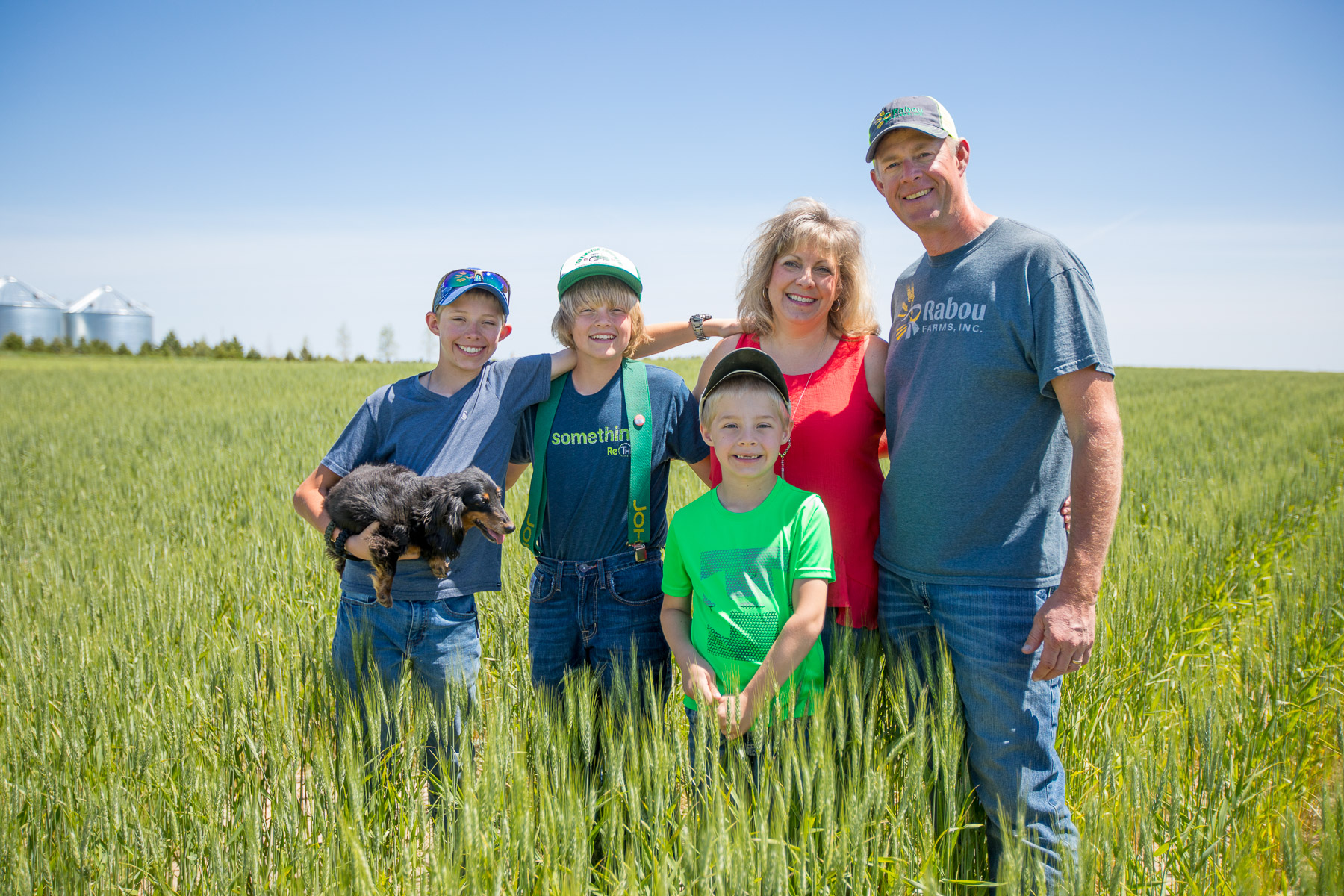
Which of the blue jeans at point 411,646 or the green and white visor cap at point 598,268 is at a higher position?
the green and white visor cap at point 598,268

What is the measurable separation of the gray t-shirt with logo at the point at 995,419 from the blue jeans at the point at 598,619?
89 centimetres

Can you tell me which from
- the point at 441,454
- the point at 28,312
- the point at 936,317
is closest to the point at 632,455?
the point at 441,454

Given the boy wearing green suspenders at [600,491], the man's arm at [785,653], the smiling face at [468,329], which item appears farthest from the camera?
the smiling face at [468,329]

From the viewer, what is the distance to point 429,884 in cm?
154

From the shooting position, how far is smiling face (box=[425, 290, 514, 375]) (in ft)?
8.10

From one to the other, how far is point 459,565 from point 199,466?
27.6 feet

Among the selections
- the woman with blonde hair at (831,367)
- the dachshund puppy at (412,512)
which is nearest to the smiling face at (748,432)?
the woman with blonde hair at (831,367)

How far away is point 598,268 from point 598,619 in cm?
126

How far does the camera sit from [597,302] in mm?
2410

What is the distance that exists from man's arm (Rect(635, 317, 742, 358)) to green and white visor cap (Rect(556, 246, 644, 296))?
0.84 ft

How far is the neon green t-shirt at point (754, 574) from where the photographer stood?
6.46 feet

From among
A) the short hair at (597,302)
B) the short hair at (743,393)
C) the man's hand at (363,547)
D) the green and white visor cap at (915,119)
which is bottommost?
the man's hand at (363,547)

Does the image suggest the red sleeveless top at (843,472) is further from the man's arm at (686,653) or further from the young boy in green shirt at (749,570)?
the man's arm at (686,653)

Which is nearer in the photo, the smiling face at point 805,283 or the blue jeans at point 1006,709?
the blue jeans at point 1006,709
